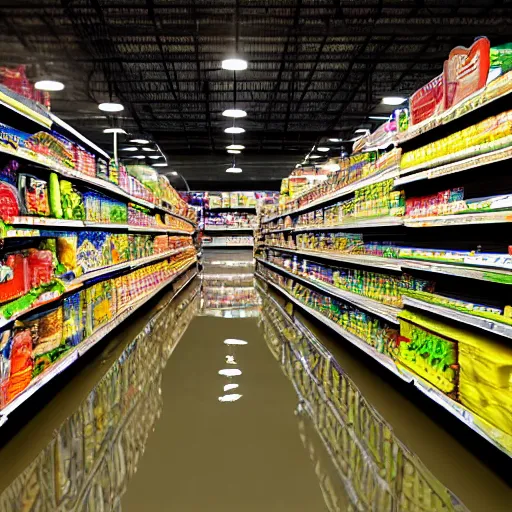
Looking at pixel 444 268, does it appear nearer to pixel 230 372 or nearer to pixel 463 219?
pixel 463 219

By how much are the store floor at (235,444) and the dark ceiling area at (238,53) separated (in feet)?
16.3

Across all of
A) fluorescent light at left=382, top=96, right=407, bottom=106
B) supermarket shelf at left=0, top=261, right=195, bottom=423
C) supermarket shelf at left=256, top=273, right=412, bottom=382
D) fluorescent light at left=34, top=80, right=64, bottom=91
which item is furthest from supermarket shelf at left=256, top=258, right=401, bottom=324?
fluorescent light at left=34, top=80, right=64, bottom=91

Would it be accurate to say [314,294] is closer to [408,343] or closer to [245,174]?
[408,343]

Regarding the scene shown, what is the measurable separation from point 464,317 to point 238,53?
23.8 ft

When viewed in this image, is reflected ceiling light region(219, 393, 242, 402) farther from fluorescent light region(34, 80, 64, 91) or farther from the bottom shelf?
fluorescent light region(34, 80, 64, 91)

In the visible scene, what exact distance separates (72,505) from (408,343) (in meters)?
2.05

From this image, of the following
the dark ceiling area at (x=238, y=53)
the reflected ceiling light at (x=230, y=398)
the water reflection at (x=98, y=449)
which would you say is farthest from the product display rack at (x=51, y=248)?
the dark ceiling area at (x=238, y=53)

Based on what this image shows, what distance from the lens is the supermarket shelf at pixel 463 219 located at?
2.08m

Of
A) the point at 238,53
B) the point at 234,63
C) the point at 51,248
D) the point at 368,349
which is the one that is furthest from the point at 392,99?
the point at 51,248

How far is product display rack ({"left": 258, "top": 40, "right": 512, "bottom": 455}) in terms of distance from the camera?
2.17 meters

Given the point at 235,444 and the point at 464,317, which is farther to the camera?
the point at 235,444

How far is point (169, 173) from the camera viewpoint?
21609 millimetres

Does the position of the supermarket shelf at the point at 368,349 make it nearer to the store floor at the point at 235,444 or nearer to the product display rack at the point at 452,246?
the product display rack at the point at 452,246

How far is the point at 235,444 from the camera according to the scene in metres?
2.67
